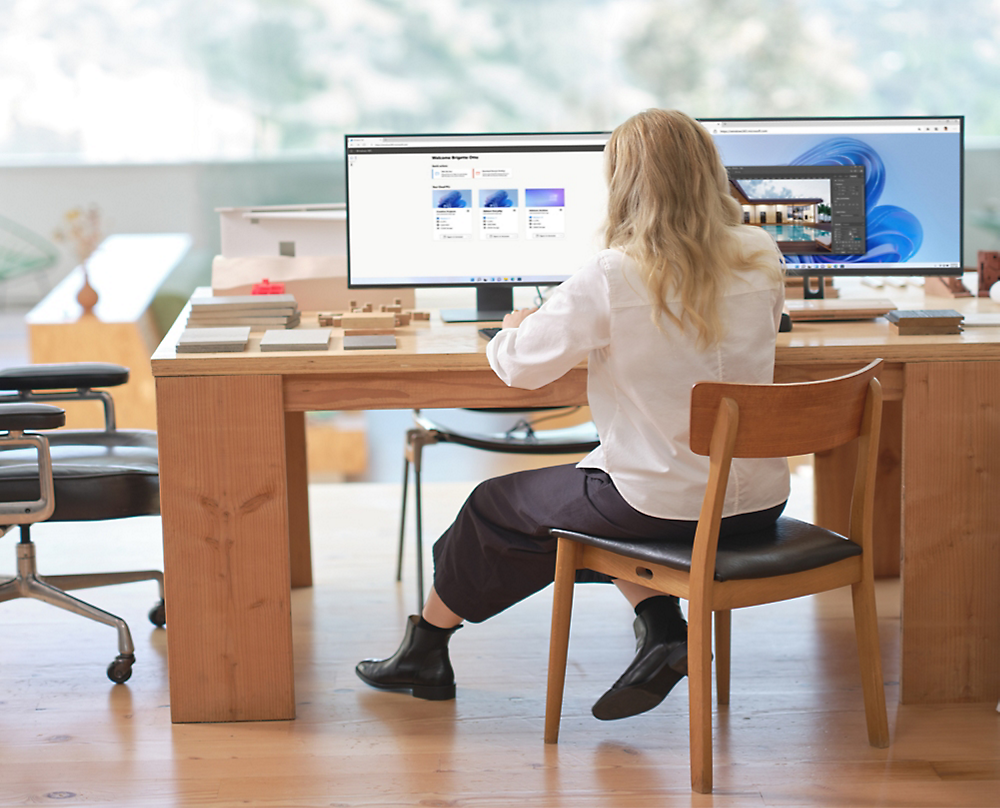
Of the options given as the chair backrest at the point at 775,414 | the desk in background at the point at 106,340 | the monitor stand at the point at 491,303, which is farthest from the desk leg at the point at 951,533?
the desk in background at the point at 106,340

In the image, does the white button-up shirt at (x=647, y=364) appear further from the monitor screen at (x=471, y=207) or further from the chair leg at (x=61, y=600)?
the chair leg at (x=61, y=600)

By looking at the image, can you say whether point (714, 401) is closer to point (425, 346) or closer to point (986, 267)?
point (425, 346)

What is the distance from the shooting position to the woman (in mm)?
1741

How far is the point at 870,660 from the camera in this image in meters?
1.91

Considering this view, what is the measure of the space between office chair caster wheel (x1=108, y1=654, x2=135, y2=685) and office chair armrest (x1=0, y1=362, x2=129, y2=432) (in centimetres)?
57

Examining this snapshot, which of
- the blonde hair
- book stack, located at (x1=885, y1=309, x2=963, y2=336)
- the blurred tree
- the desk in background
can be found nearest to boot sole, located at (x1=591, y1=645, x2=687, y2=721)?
the blonde hair

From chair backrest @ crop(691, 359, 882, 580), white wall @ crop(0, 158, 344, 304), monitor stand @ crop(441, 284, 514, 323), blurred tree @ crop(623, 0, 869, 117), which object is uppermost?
blurred tree @ crop(623, 0, 869, 117)

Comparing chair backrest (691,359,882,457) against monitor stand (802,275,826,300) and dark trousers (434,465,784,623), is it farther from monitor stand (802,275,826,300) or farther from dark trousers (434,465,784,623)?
monitor stand (802,275,826,300)

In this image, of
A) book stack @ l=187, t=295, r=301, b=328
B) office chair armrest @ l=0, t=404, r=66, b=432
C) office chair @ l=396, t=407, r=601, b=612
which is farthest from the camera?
Result: office chair @ l=396, t=407, r=601, b=612

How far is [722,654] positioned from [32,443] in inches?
52.2

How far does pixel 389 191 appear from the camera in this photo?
7.75 feet

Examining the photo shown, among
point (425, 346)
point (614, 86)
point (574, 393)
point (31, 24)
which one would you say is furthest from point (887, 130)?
point (31, 24)

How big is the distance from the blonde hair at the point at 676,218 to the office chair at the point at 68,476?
3.50ft

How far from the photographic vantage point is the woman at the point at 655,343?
174cm
